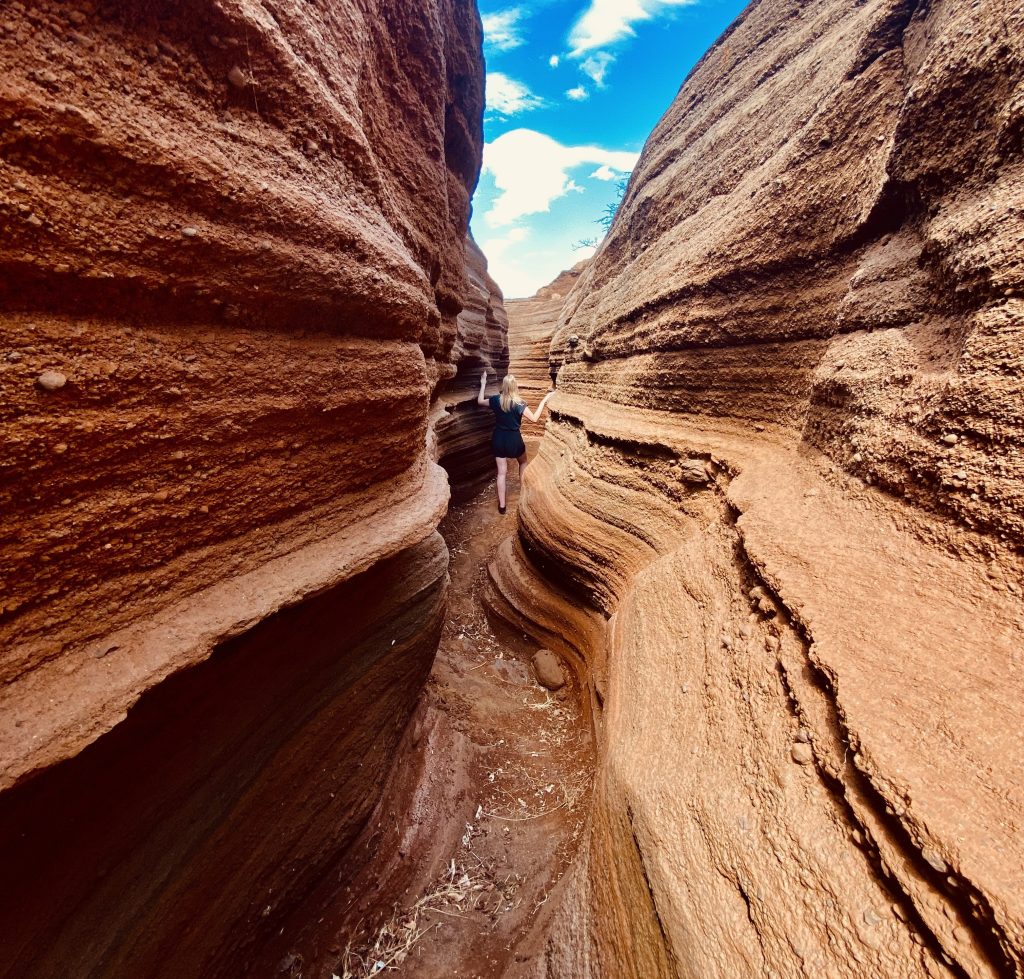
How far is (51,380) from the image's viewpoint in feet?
Result: 3.12

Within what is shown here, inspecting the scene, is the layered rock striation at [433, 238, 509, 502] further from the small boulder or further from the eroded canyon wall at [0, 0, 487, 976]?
the eroded canyon wall at [0, 0, 487, 976]

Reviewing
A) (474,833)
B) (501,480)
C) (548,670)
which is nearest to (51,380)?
(474,833)

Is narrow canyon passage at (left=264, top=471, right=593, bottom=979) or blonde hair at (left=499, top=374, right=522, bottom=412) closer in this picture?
narrow canyon passage at (left=264, top=471, right=593, bottom=979)

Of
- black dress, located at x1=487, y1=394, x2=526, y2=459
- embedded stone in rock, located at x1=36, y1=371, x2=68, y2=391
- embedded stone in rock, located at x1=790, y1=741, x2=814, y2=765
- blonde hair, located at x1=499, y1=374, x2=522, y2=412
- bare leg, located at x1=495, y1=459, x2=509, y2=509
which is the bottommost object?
bare leg, located at x1=495, y1=459, x2=509, y2=509

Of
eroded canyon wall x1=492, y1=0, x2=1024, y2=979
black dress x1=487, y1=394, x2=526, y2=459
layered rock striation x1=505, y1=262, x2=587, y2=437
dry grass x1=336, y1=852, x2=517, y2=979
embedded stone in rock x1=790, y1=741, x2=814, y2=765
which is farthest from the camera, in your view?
layered rock striation x1=505, y1=262, x2=587, y2=437

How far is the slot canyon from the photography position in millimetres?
936

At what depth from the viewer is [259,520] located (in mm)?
1524

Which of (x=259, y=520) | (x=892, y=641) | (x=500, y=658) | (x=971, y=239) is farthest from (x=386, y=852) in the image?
(x=971, y=239)

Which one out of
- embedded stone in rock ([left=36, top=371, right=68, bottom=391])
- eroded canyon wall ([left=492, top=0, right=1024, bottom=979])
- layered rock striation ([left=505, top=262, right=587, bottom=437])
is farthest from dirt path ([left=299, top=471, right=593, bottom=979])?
layered rock striation ([left=505, top=262, right=587, bottom=437])

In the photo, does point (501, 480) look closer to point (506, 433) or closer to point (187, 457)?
point (506, 433)

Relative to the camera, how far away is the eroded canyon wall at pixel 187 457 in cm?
95

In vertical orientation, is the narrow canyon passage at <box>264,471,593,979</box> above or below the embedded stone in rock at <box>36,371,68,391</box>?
below

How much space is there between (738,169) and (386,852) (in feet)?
17.8

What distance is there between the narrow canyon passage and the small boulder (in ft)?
0.25
